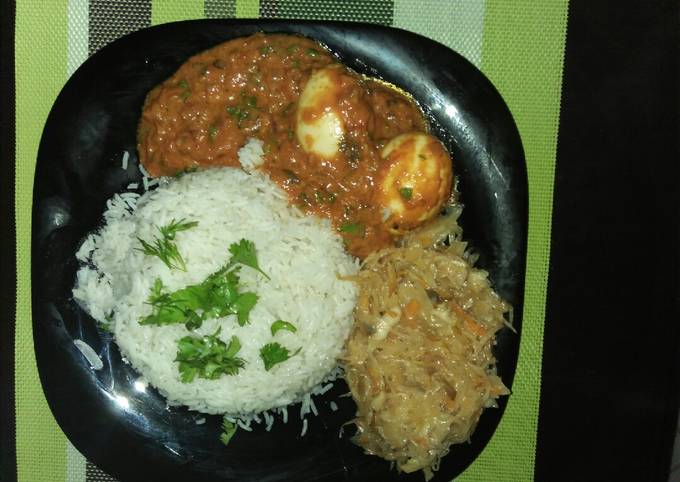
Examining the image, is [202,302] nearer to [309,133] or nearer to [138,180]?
[138,180]

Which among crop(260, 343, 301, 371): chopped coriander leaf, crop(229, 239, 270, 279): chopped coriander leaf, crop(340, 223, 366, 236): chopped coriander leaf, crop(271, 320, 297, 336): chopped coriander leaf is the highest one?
crop(340, 223, 366, 236): chopped coriander leaf

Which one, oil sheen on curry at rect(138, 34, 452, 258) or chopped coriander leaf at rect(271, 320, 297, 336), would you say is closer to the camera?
oil sheen on curry at rect(138, 34, 452, 258)

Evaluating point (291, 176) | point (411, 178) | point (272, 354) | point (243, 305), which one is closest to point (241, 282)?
point (243, 305)

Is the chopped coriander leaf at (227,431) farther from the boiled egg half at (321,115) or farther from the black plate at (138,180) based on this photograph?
the boiled egg half at (321,115)

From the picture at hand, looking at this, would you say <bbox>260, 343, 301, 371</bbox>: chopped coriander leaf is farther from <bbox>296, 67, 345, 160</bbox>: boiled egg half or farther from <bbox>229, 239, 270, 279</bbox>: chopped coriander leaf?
<bbox>296, 67, 345, 160</bbox>: boiled egg half

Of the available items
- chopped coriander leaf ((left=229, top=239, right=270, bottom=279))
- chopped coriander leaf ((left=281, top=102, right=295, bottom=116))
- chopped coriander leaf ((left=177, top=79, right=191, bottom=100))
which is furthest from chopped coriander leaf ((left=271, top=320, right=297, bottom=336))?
chopped coriander leaf ((left=177, top=79, right=191, bottom=100))

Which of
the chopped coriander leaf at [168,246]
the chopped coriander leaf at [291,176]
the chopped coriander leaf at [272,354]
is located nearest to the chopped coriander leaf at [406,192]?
the chopped coriander leaf at [291,176]

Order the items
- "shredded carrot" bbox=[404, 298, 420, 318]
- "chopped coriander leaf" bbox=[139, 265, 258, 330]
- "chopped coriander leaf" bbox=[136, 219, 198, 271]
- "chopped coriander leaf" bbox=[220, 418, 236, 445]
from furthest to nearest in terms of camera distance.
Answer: "chopped coriander leaf" bbox=[220, 418, 236, 445]
"shredded carrot" bbox=[404, 298, 420, 318]
"chopped coriander leaf" bbox=[136, 219, 198, 271]
"chopped coriander leaf" bbox=[139, 265, 258, 330]
